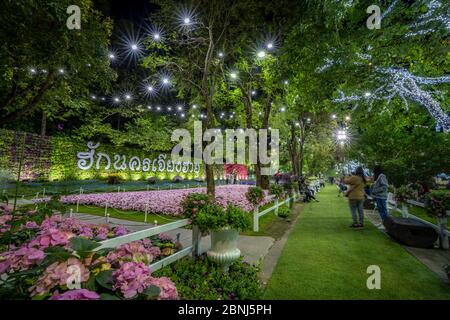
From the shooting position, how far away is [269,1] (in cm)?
924

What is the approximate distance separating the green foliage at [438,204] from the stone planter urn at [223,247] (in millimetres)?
5835

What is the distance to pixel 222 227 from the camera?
4.36m

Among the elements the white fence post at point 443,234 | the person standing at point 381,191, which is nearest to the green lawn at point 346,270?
the white fence post at point 443,234

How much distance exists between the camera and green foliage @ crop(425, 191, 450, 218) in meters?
6.54

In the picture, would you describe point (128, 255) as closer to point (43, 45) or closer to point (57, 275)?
point (57, 275)

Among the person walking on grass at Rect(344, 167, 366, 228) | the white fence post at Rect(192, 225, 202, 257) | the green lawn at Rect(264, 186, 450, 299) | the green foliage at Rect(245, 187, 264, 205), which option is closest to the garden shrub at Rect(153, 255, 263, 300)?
the white fence post at Rect(192, 225, 202, 257)

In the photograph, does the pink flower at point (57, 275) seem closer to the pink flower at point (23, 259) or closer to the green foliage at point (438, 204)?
the pink flower at point (23, 259)

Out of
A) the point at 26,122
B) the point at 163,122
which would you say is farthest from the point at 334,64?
the point at 26,122

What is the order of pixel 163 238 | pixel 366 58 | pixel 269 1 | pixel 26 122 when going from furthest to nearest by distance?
pixel 26 122 → pixel 269 1 → pixel 366 58 → pixel 163 238

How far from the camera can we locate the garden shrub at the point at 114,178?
20.3 metres

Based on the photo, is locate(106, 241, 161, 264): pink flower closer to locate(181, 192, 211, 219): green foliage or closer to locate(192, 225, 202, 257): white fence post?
locate(181, 192, 211, 219): green foliage

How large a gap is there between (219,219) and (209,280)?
0.99m

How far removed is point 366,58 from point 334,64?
1486mm
